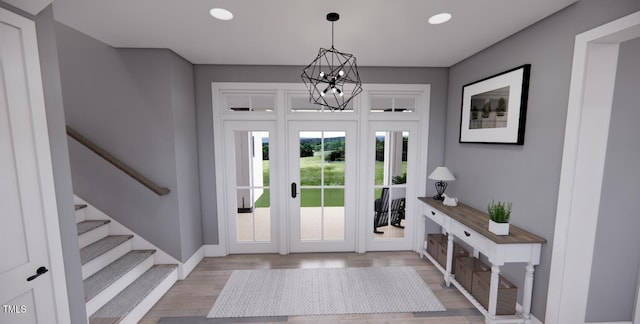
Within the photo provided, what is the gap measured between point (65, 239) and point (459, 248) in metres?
3.49

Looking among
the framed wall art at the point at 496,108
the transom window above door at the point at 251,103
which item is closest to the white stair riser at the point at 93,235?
the transom window above door at the point at 251,103

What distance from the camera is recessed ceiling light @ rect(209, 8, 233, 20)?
6.01 feet

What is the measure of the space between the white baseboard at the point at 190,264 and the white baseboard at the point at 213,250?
2.1 inches

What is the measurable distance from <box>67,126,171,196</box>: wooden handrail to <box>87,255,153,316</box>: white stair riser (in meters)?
0.80

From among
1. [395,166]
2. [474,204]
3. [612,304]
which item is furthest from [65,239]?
[612,304]

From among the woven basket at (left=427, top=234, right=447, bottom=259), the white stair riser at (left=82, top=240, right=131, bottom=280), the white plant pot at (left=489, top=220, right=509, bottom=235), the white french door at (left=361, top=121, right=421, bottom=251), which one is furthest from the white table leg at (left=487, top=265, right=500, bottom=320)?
the white stair riser at (left=82, top=240, right=131, bottom=280)

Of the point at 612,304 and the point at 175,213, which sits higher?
the point at 175,213

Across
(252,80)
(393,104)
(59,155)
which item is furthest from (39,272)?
(393,104)

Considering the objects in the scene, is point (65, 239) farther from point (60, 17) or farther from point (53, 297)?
point (60, 17)

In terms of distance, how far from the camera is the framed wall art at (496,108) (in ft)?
6.82

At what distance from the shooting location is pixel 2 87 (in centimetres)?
120

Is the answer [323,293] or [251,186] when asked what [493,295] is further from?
[251,186]

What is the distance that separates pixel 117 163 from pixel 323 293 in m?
2.52

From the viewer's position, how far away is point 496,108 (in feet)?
7.70
